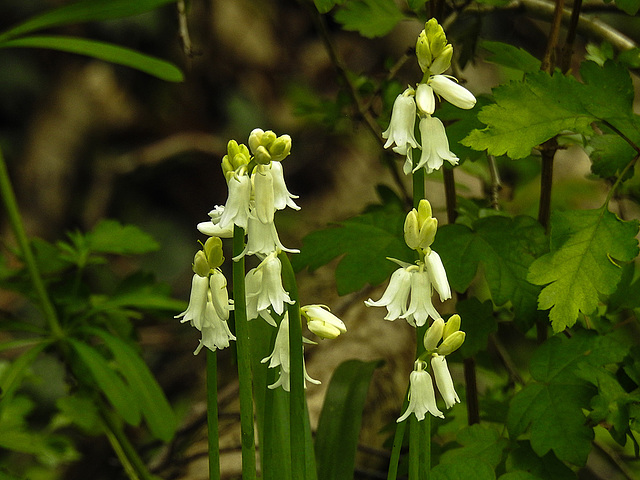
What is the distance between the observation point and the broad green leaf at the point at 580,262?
94cm

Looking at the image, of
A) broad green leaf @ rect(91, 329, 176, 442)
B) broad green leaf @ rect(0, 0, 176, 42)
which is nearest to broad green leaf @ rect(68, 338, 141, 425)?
broad green leaf @ rect(91, 329, 176, 442)

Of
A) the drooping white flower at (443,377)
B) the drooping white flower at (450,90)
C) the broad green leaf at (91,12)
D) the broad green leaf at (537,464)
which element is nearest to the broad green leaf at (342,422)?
the broad green leaf at (537,464)

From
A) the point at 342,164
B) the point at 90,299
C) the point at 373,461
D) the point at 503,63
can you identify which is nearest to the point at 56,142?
the point at 342,164

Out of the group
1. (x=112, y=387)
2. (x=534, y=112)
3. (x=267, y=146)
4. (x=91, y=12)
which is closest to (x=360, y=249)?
(x=534, y=112)

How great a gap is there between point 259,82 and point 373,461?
11.2 ft

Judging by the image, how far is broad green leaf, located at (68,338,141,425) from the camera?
140 cm

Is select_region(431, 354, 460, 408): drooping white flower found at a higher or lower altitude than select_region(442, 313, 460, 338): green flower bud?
lower

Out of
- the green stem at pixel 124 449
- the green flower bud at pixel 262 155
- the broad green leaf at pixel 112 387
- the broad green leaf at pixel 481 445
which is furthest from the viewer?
the green stem at pixel 124 449

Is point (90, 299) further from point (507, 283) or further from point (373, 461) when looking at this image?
point (507, 283)

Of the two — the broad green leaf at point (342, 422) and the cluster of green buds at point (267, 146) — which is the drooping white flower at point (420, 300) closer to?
the cluster of green buds at point (267, 146)

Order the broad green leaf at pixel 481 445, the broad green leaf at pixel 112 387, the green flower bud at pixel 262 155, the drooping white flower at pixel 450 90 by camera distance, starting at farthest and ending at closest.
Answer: the broad green leaf at pixel 112 387 → the broad green leaf at pixel 481 445 → the drooping white flower at pixel 450 90 → the green flower bud at pixel 262 155

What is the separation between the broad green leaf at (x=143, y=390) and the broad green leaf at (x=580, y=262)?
37.8 inches

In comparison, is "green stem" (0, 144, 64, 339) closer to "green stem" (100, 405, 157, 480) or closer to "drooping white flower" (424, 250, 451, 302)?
"green stem" (100, 405, 157, 480)

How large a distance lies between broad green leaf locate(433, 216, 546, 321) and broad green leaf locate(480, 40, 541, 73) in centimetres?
31
